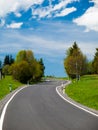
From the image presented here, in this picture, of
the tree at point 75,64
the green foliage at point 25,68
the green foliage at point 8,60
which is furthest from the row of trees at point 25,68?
the green foliage at point 8,60

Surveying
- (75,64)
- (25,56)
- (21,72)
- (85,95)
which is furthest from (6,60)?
(85,95)

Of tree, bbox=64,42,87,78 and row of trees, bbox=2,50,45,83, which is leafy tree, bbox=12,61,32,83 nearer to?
row of trees, bbox=2,50,45,83

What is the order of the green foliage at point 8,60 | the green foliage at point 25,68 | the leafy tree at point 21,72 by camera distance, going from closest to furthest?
the leafy tree at point 21,72 < the green foliage at point 25,68 < the green foliage at point 8,60

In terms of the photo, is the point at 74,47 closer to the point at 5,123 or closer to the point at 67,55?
the point at 67,55

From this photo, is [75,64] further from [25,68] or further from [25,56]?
[25,68]

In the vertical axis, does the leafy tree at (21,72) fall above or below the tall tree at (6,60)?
below

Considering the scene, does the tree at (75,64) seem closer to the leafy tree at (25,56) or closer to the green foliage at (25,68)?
the green foliage at (25,68)

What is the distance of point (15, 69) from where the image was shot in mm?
92062

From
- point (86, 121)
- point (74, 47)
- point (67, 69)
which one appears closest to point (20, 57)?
point (67, 69)

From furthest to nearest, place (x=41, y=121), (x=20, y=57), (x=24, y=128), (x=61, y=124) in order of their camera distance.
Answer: (x=20, y=57) → (x=41, y=121) → (x=61, y=124) → (x=24, y=128)

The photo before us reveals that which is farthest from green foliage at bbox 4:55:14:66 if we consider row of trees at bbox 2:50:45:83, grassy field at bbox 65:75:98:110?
grassy field at bbox 65:75:98:110

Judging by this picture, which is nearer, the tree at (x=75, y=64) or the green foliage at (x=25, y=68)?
the green foliage at (x=25, y=68)

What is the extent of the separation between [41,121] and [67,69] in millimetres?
90741

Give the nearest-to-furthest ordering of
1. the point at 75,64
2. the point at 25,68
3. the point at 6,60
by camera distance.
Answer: the point at 25,68, the point at 75,64, the point at 6,60
